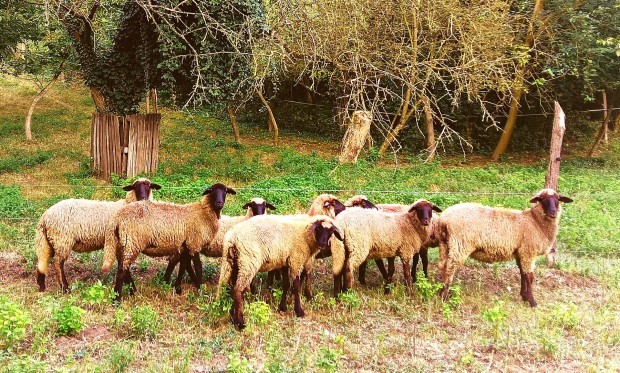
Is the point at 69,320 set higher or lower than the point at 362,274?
higher

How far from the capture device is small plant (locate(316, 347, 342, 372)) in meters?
5.41

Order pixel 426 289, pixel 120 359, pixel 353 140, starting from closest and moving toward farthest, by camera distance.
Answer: pixel 120 359, pixel 426 289, pixel 353 140

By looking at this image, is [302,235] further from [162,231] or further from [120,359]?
[120,359]

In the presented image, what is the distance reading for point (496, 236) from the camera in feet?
28.0

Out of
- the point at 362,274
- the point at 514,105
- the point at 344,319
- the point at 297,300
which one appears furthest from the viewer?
the point at 514,105

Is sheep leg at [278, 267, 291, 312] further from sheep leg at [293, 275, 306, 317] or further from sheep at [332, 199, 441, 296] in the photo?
sheep at [332, 199, 441, 296]

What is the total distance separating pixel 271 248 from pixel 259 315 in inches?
38.0

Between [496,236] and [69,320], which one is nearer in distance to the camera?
[69,320]

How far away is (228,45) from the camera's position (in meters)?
15.4

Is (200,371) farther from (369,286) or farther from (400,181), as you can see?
(400,181)

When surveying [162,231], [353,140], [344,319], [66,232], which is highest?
[353,140]

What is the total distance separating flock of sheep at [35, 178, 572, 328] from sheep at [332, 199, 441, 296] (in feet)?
0.05

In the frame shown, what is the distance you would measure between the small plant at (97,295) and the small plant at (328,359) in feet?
9.79

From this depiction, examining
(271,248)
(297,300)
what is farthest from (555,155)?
(271,248)
